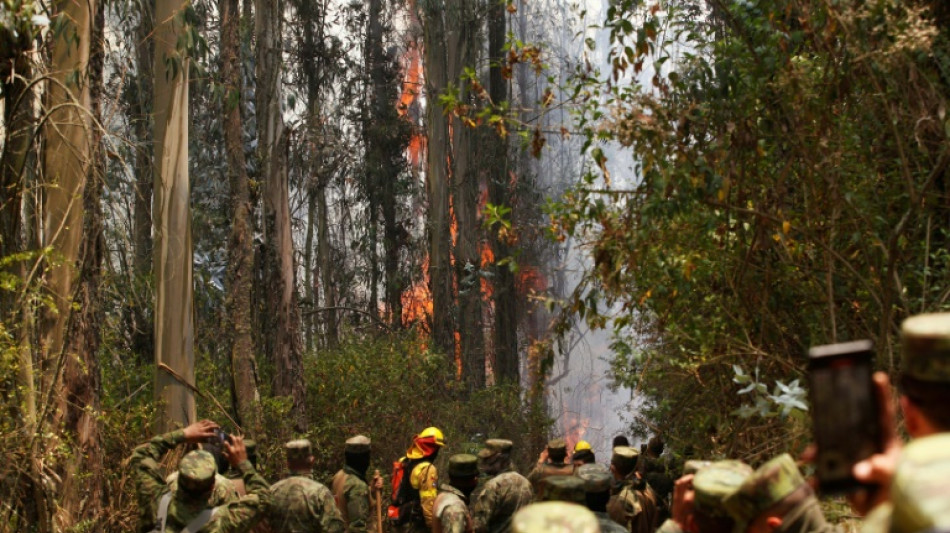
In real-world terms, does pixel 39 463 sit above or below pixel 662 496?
above

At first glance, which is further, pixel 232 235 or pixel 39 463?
pixel 232 235

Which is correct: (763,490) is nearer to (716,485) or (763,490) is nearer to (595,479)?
(716,485)

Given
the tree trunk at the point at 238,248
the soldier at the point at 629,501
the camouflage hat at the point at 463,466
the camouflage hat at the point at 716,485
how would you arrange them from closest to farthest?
the camouflage hat at the point at 716,485
the camouflage hat at the point at 463,466
the soldier at the point at 629,501
the tree trunk at the point at 238,248

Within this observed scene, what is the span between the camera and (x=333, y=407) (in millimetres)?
16266

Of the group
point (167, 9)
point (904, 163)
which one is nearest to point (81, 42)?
point (167, 9)

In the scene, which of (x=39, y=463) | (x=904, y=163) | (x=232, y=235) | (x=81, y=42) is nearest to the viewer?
(x=904, y=163)

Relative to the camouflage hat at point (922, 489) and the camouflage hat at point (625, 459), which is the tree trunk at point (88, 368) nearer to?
the camouflage hat at point (625, 459)

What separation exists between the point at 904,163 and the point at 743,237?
173 centimetres

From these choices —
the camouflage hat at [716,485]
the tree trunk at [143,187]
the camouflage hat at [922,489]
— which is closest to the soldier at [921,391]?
the camouflage hat at [922,489]

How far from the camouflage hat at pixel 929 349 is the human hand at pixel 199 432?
15.2ft

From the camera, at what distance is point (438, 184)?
2392 centimetres

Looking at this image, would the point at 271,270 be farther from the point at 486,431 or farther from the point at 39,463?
the point at 39,463

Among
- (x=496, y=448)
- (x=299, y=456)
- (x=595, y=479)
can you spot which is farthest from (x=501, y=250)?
(x=595, y=479)

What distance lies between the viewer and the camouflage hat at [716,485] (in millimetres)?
3465
